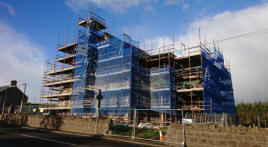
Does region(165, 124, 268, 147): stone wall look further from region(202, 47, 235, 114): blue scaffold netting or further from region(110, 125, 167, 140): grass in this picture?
region(202, 47, 235, 114): blue scaffold netting

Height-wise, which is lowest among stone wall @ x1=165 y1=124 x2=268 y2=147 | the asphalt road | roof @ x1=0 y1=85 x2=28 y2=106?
the asphalt road

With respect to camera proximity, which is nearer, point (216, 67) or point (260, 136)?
point (260, 136)

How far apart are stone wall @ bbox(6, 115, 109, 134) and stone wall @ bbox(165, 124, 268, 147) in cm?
614

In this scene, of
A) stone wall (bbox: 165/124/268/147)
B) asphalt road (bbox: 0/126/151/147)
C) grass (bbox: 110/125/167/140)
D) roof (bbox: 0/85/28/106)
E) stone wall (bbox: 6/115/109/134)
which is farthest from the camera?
roof (bbox: 0/85/28/106)

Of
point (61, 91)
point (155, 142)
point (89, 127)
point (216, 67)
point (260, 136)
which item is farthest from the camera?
point (61, 91)

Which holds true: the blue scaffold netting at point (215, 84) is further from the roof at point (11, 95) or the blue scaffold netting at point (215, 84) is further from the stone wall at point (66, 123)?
the roof at point (11, 95)

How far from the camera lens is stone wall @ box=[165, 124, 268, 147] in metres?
7.54

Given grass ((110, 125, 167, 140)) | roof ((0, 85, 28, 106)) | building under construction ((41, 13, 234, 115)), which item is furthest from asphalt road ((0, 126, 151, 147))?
roof ((0, 85, 28, 106))

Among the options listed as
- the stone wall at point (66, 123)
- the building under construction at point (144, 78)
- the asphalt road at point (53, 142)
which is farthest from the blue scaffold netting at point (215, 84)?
the asphalt road at point (53, 142)

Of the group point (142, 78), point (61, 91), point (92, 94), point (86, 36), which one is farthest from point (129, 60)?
point (61, 91)

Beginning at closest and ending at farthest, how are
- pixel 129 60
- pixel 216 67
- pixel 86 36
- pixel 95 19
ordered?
1. pixel 129 60
2. pixel 216 67
3. pixel 86 36
4. pixel 95 19

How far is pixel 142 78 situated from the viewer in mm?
28750

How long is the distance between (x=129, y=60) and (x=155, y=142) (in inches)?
728

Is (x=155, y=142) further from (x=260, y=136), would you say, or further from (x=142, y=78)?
(x=142, y=78)
